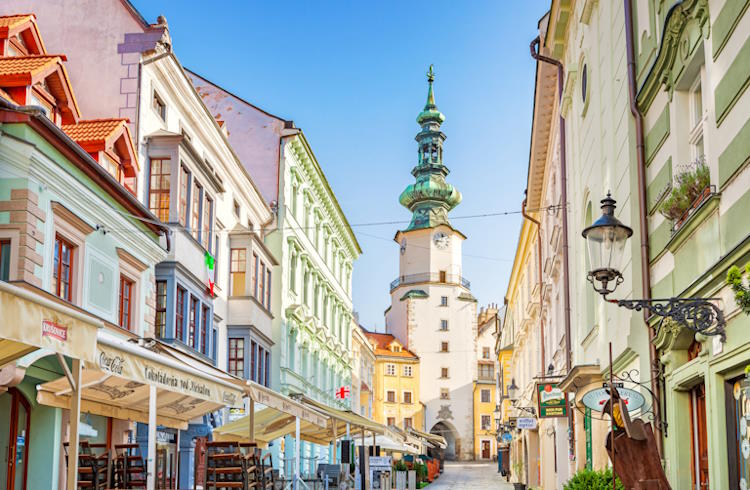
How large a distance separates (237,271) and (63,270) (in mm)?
14783

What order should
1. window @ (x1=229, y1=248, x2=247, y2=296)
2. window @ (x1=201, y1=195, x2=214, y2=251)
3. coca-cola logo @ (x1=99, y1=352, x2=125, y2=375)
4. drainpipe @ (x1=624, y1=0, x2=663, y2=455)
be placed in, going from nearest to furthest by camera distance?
coca-cola logo @ (x1=99, y1=352, x2=125, y2=375) → drainpipe @ (x1=624, y1=0, x2=663, y2=455) → window @ (x1=201, y1=195, x2=214, y2=251) → window @ (x1=229, y1=248, x2=247, y2=296)

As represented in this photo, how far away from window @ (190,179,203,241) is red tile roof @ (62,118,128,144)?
3467mm

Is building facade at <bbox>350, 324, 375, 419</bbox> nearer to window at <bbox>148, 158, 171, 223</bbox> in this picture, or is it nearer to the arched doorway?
the arched doorway

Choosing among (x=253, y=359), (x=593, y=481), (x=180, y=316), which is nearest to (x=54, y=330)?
(x=593, y=481)

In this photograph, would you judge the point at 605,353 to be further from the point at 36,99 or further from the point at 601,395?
the point at 36,99

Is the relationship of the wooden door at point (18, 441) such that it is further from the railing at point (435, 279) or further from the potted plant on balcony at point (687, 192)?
the railing at point (435, 279)

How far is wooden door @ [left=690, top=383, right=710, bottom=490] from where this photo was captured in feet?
35.1

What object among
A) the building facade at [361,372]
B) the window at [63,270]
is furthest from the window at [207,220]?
the building facade at [361,372]

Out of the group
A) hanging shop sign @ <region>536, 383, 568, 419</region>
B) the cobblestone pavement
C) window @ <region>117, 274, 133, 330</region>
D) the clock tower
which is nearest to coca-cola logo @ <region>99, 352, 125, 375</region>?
window @ <region>117, 274, 133, 330</region>

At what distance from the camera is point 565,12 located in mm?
21344

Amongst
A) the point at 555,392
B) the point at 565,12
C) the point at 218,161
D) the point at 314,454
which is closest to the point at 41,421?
the point at 555,392

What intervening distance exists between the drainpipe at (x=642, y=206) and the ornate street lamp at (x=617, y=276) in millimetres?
2954

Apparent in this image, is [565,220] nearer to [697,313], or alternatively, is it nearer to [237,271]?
[237,271]

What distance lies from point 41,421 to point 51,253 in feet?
8.68
